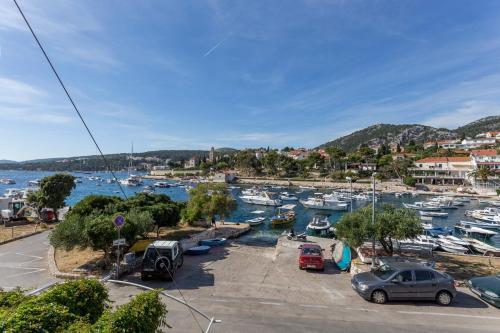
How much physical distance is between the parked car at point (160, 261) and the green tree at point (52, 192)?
2240 centimetres

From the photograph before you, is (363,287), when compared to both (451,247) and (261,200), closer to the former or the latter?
(451,247)

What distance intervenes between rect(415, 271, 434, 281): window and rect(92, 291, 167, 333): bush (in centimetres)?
944

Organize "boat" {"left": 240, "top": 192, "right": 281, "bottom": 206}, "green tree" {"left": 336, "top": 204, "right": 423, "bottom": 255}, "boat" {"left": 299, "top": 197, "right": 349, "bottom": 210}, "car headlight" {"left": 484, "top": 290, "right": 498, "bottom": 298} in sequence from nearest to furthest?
"car headlight" {"left": 484, "top": 290, "right": 498, "bottom": 298} < "green tree" {"left": 336, "top": 204, "right": 423, "bottom": 255} < "boat" {"left": 299, "top": 197, "right": 349, "bottom": 210} < "boat" {"left": 240, "top": 192, "right": 281, "bottom": 206}

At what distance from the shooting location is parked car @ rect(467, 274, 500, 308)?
10.3m

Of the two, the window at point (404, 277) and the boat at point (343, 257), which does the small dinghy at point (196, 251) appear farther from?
the window at point (404, 277)

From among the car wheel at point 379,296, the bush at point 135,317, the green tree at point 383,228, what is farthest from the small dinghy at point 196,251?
the bush at point 135,317

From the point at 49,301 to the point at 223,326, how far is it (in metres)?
4.97

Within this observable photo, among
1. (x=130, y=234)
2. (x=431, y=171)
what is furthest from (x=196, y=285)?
(x=431, y=171)

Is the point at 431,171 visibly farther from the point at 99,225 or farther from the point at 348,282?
the point at 99,225

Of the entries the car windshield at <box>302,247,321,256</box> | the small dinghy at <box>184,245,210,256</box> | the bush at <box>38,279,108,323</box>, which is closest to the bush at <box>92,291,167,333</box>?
the bush at <box>38,279,108,323</box>

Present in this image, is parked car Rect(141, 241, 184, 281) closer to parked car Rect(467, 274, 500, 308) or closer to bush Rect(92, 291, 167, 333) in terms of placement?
bush Rect(92, 291, 167, 333)

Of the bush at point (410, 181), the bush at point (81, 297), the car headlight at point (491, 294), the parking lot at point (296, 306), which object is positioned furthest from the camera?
the bush at point (410, 181)

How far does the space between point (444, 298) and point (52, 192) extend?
33628 millimetres

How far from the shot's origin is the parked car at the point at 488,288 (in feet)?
33.6
